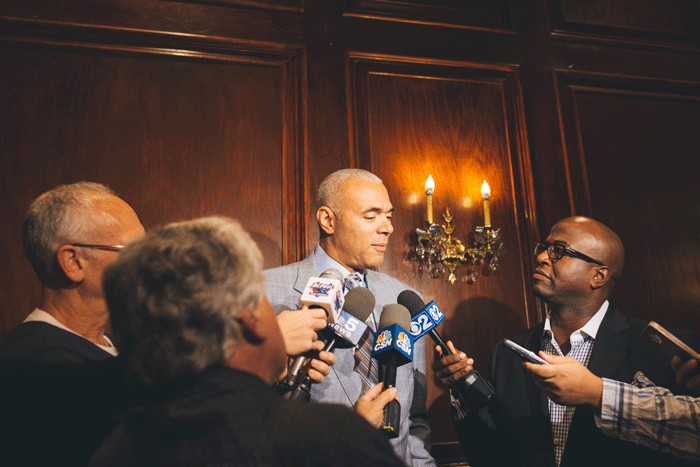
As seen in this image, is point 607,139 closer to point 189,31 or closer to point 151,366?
point 189,31

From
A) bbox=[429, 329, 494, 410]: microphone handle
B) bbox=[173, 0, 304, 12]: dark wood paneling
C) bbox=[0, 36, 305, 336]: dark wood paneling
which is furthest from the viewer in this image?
bbox=[173, 0, 304, 12]: dark wood paneling

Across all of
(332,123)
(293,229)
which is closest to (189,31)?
(332,123)

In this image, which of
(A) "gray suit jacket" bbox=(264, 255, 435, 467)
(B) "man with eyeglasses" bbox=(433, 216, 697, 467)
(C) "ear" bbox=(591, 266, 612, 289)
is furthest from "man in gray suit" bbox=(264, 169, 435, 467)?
(C) "ear" bbox=(591, 266, 612, 289)

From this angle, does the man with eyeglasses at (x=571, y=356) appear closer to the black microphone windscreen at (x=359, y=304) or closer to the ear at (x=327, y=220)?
the black microphone windscreen at (x=359, y=304)

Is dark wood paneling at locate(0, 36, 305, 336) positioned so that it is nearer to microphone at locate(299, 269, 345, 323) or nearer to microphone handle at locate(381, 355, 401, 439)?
microphone at locate(299, 269, 345, 323)

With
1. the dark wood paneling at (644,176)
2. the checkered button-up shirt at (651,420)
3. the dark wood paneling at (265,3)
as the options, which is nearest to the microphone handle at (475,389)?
the checkered button-up shirt at (651,420)

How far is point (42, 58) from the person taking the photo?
9.73ft

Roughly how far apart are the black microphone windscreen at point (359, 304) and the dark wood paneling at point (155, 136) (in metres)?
1.29

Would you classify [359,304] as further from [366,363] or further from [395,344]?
[366,363]

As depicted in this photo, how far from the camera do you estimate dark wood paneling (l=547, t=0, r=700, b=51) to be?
3777mm

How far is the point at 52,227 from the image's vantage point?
1696mm

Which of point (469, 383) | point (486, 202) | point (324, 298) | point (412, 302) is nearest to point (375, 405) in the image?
point (324, 298)

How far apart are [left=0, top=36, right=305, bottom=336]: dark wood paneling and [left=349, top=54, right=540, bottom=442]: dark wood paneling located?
58 cm

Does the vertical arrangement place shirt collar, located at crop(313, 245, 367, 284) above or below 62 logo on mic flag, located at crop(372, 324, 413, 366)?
above
